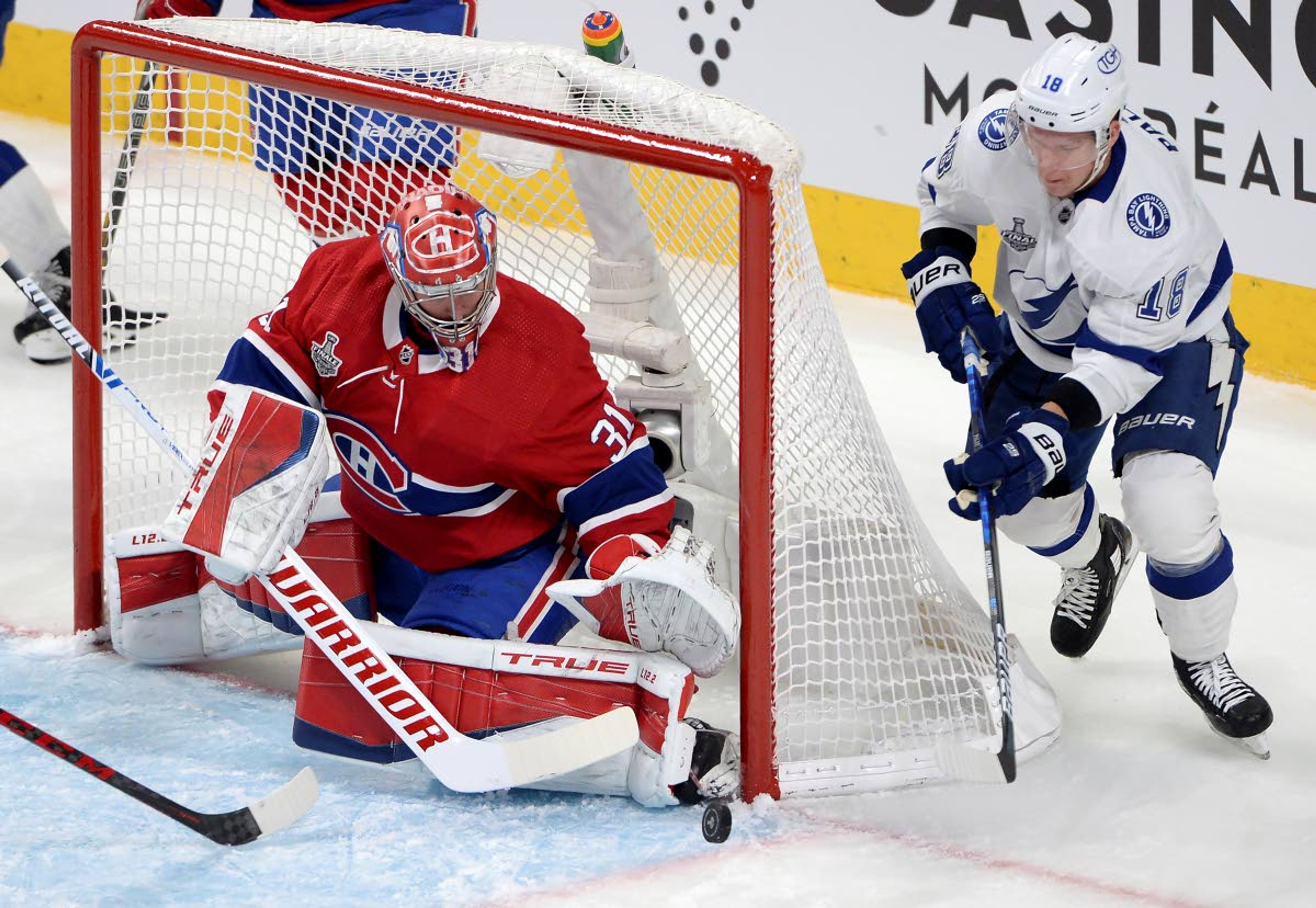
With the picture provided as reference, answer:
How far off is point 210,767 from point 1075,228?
4.66ft

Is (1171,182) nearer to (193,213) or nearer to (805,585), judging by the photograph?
(805,585)

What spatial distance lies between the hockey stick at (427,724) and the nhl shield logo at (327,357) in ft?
0.83

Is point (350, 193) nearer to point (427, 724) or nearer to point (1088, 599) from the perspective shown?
point (427, 724)

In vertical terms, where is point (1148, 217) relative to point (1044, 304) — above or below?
above

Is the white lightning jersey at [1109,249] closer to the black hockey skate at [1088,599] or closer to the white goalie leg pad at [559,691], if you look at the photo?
the black hockey skate at [1088,599]

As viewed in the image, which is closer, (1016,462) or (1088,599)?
(1016,462)

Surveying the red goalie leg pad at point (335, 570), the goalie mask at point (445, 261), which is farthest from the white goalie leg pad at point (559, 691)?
the goalie mask at point (445, 261)

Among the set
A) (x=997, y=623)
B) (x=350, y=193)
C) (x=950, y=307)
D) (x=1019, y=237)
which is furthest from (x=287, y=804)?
(x=1019, y=237)

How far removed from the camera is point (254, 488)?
2537 millimetres

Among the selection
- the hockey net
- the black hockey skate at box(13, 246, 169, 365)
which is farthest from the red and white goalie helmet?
the black hockey skate at box(13, 246, 169, 365)

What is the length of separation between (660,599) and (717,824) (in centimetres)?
30

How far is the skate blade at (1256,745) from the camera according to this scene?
9.27ft

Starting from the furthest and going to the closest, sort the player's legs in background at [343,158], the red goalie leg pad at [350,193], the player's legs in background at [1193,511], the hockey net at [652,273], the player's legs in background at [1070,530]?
1. the red goalie leg pad at [350,193]
2. the player's legs in background at [343,158]
3. the player's legs in background at [1070,530]
4. the player's legs in background at [1193,511]
5. the hockey net at [652,273]

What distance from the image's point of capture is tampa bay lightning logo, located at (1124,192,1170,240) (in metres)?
2.54
